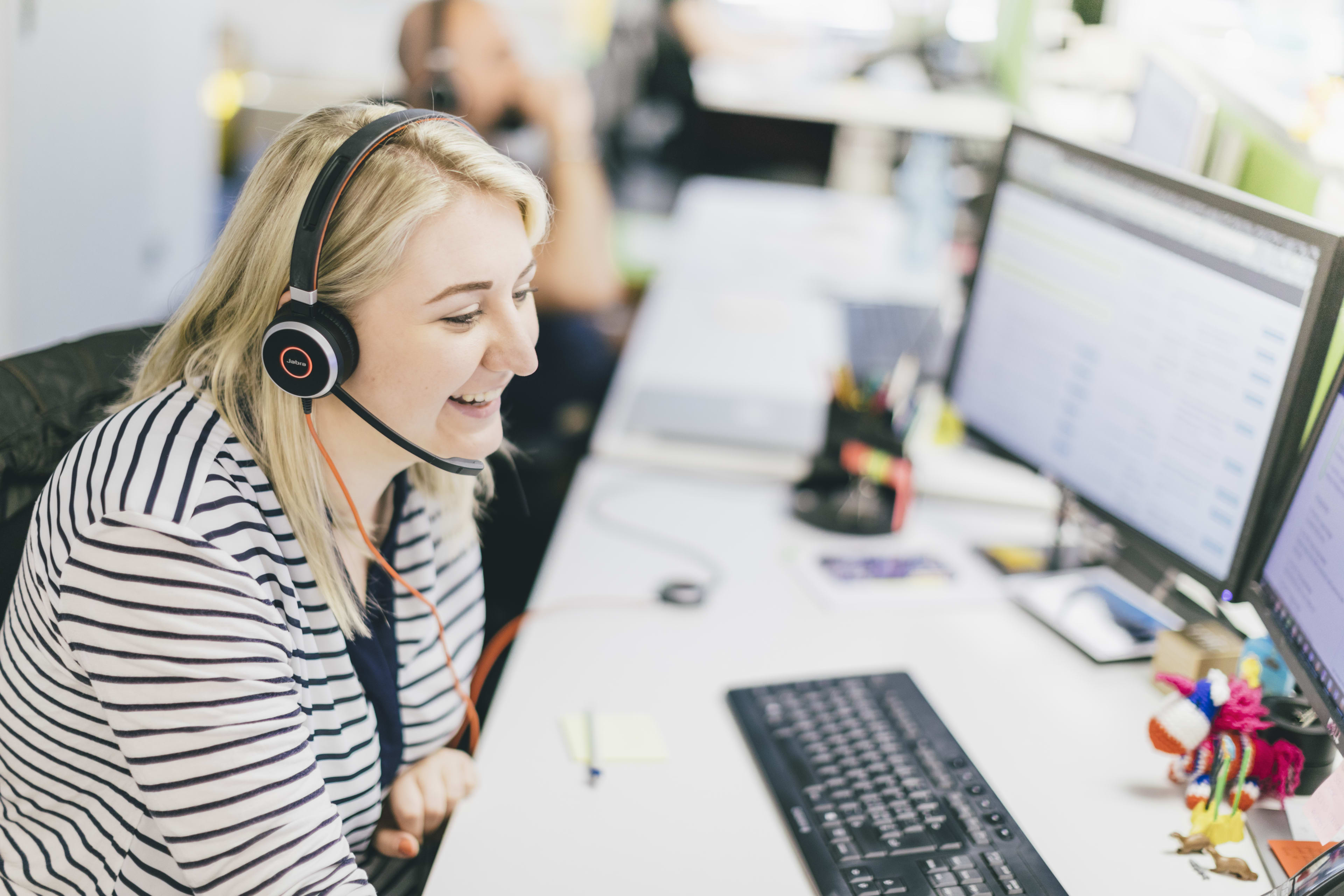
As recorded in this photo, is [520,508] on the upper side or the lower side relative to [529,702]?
lower

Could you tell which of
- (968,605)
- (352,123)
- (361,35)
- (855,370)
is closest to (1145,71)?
(855,370)

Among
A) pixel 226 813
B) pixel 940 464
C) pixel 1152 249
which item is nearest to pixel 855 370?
pixel 940 464

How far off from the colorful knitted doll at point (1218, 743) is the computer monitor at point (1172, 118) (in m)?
0.65

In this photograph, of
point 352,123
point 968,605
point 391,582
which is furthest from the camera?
point 968,605

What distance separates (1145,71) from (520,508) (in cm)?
120

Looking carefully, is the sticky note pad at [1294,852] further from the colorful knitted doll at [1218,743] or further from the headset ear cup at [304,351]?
the headset ear cup at [304,351]

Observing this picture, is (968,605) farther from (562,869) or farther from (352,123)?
(352,123)

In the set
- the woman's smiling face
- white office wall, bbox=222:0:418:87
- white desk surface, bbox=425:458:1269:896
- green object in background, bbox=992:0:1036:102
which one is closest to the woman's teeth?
the woman's smiling face

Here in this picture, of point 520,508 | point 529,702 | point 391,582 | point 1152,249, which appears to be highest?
point 1152,249

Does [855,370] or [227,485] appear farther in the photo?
[855,370]

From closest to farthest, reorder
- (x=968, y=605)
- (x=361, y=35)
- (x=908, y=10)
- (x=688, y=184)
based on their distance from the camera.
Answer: (x=968, y=605) → (x=688, y=184) → (x=908, y=10) → (x=361, y=35)

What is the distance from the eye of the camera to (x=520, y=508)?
1.91m

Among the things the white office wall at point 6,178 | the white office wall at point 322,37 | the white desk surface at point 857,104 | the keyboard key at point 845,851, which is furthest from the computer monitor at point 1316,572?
the white office wall at point 322,37

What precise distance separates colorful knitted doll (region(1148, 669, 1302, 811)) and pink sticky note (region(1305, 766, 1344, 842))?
0.16 ft
